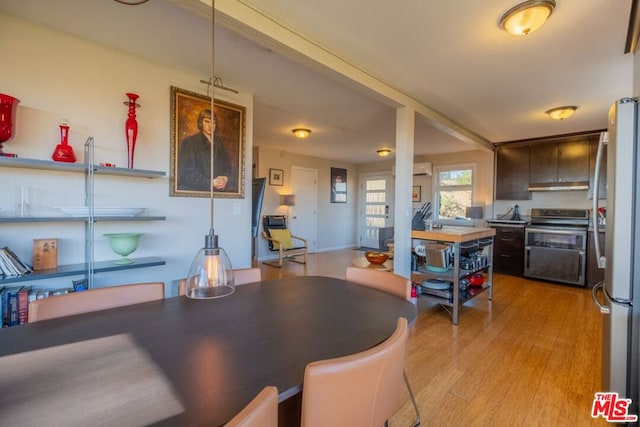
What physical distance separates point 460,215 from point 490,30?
15.9ft

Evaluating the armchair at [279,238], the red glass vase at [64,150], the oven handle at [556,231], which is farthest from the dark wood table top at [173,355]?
the oven handle at [556,231]

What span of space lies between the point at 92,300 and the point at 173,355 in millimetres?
681

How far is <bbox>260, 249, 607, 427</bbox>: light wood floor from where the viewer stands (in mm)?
1728

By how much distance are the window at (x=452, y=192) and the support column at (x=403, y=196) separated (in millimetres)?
3642

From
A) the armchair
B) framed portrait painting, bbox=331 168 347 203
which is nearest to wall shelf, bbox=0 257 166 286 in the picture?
the armchair

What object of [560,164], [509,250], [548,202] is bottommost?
[509,250]

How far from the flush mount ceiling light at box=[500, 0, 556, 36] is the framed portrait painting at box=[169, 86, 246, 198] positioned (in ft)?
7.62

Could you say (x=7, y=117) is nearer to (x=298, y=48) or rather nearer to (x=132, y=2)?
(x=132, y=2)

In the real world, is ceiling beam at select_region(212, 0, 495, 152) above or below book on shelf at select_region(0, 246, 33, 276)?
above

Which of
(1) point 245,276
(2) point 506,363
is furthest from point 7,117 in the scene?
(2) point 506,363

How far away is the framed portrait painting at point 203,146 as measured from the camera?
8.79 feet

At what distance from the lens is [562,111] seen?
3.73 m

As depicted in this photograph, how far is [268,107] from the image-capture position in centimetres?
375

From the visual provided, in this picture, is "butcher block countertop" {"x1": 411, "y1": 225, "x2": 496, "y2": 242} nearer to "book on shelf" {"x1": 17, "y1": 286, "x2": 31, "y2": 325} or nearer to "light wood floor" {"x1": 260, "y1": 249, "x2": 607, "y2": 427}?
"light wood floor" {"x1": 260, "y1": 249, "x2": 607, "y2": 427}
